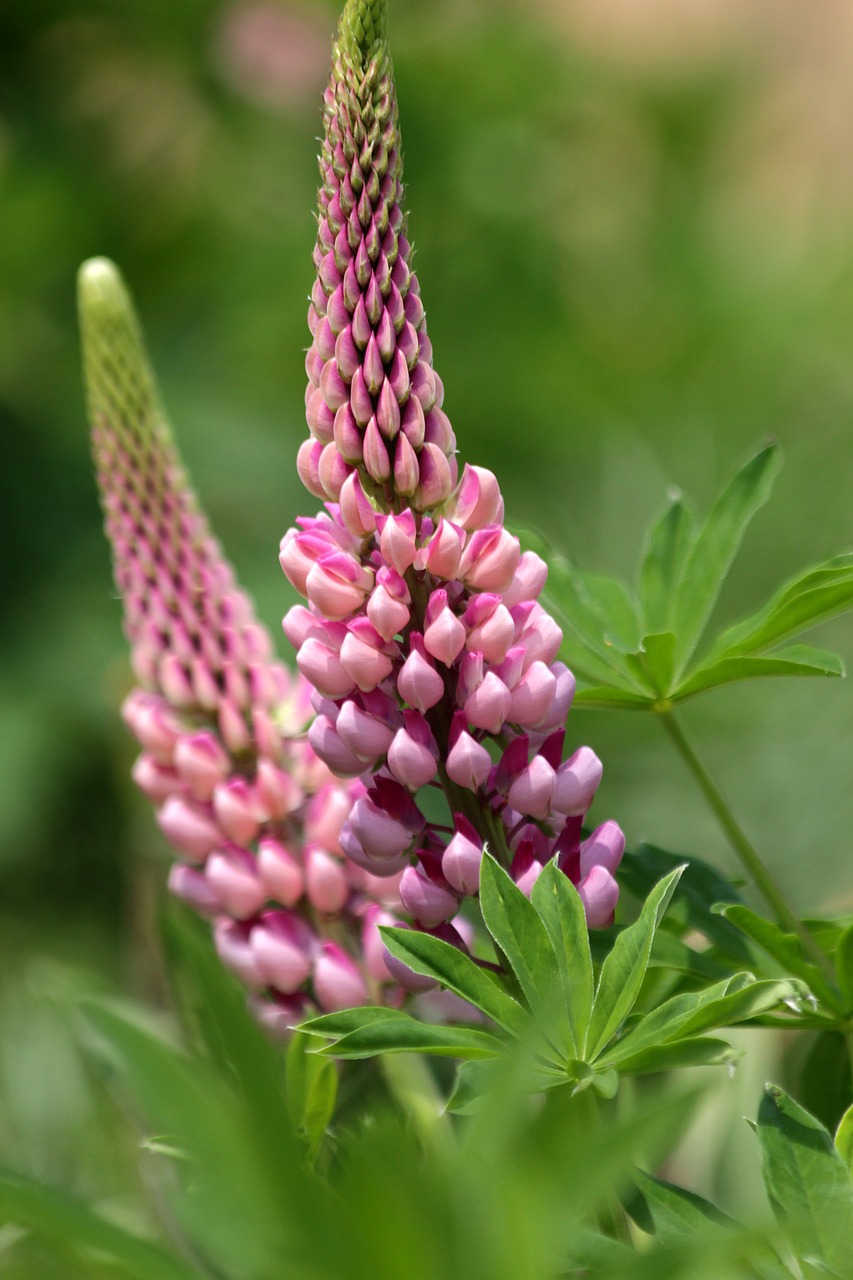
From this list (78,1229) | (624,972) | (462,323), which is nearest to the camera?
(78,1229)

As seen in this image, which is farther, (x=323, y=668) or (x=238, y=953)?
(x=238, y=953)

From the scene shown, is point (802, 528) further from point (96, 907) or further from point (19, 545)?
point (19, 545)

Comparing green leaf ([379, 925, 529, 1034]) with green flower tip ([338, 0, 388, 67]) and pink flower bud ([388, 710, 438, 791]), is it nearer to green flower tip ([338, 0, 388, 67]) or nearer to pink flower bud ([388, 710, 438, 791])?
pink flower bud ([388, 710, 438, 791])

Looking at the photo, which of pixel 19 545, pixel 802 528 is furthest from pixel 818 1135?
pixel 19 545

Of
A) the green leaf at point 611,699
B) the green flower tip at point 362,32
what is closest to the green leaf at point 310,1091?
the green leaf at point 611,699

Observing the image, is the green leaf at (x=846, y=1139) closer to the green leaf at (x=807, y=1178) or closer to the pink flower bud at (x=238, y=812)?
the green leaf at (x=807, y=1178)

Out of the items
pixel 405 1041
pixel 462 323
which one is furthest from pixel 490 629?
pixel 462 323

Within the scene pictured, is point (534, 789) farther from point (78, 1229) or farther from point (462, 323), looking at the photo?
point (462, 323)
